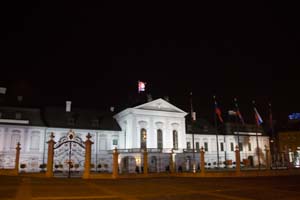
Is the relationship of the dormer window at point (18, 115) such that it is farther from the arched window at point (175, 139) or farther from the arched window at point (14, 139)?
the arched window at point (175, 139)

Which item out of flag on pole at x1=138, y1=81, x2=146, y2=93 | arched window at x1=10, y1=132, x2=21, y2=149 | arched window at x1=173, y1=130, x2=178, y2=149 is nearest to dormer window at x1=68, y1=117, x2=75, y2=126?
arched window at x1=10, y1=132, x2=21, y2=149

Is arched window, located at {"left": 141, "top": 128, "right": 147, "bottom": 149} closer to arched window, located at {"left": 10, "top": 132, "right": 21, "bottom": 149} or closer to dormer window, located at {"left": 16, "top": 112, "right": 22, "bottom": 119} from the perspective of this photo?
arched window, located at {"left": 10, "top": 132, "right": 21, "bottom": 149}

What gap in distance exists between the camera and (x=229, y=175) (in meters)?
31.7

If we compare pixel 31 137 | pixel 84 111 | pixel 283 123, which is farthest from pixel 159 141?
pixel 283 123

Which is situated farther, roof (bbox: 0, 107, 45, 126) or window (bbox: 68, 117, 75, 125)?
window (bbox: 68, 117, 75, 125)

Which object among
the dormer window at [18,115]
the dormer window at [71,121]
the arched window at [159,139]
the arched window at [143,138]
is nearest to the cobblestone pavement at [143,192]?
the dormer window at [18,115]

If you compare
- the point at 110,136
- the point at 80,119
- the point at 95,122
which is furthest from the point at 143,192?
the point at 80,119

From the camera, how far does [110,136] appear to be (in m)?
55.8

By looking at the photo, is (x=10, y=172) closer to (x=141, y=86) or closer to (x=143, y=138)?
(x=143, y=138)

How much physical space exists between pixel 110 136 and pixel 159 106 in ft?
35.9

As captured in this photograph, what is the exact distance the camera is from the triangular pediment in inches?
2207

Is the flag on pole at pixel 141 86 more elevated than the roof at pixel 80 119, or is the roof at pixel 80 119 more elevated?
the flag on pole at pixel 141 86

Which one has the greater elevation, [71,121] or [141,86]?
[141,86]

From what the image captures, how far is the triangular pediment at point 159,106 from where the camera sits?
5606 centimetres
